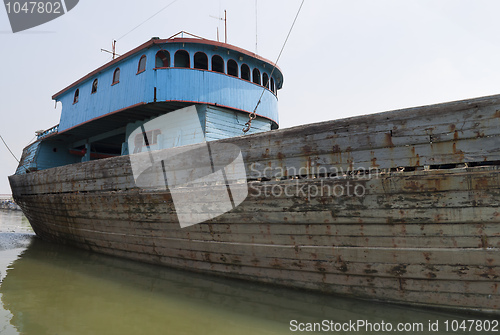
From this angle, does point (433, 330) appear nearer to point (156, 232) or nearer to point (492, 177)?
point (492, 177)

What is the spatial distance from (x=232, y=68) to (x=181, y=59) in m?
1.52

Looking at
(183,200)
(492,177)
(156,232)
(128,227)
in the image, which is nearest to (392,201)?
(492,177)

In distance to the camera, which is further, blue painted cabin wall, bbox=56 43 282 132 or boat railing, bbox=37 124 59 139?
boat railing, bbox=37 124 59 139

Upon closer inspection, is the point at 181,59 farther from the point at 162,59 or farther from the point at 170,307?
the point at 170,307

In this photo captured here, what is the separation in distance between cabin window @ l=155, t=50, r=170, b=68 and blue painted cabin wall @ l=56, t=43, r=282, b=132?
0.42ft

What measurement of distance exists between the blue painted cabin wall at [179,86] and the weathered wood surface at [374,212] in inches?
146

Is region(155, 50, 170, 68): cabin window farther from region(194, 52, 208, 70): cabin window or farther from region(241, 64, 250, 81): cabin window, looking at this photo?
region(241, 64, 250, 81): cabin window

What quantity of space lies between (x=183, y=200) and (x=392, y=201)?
315 cm

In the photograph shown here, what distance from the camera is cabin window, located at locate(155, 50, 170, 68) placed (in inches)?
320

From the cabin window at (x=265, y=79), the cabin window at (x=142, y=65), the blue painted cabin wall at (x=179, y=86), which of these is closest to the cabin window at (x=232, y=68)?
the blue painted cabin wall at (x=179, y=86)

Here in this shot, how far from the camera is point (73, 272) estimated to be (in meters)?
5.77

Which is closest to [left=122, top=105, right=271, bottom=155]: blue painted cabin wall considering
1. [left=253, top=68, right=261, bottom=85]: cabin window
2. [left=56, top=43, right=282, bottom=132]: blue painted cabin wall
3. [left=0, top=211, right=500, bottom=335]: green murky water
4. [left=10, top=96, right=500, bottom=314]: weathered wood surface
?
[left=56, top=43, right=282, bottom=132]: blue painted cabin wall

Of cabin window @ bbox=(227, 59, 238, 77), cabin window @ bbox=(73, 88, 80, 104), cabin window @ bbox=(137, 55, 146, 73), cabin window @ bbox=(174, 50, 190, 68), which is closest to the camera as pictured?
cabin window @ bbox=(137, 55, 146, 73)

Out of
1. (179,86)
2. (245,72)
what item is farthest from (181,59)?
(245,72)
